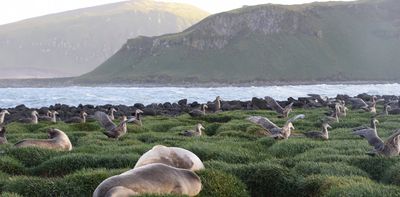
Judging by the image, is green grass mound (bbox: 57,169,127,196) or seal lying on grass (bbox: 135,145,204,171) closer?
green grass mound (bbox: 57,169,127,196)

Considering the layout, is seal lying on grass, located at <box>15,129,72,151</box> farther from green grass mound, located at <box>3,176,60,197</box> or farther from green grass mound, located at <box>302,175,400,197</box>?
green grass mound, located at <box>302,175,400,197</box>

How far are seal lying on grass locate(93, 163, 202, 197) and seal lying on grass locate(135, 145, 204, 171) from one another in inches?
59.2

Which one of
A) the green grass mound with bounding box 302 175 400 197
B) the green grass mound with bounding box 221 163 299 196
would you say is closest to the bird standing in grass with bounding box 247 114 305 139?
the green grass mound with bounding box 221 163 299 196

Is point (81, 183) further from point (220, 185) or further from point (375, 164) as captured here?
point (375, 164)

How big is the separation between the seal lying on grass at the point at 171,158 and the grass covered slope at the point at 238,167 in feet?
1.86

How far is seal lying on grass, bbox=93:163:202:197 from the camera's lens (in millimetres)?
10250

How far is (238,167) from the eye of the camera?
14125 millimetres

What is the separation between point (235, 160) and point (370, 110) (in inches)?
874

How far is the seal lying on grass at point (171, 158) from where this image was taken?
1288 cm

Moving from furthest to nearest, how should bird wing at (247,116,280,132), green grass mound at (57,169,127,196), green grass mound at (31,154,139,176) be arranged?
bird wing at (247,116,280,132)
green grass mound at (31,154,139,176)
green grass mound at (57,169,127,196)

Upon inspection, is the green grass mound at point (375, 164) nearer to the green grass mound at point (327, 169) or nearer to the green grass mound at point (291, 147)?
the green grass mound at point (327, 169)

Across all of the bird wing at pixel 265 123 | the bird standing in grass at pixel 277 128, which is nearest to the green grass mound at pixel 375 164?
the bird standing in grass at pixel 277 128

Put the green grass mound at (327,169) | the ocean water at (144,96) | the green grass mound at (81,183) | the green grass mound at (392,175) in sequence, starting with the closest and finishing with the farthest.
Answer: the green grass mound at (81,183), the green grass mound at (392,175), the green grass mound at (327,169), the ocean water at (144,96)

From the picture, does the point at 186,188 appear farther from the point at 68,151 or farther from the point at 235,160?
the point at 68,151
